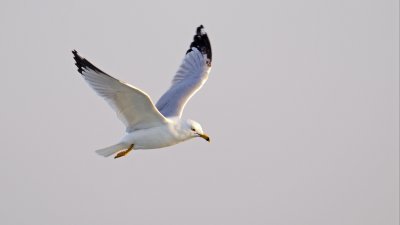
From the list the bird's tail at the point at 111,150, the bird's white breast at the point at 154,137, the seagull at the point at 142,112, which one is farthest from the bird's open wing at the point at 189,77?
the bird's tail at the point at 111,150

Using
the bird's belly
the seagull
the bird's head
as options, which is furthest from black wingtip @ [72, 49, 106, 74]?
the bird's head

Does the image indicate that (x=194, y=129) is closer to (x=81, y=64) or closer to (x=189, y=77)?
(x=81, y=64)

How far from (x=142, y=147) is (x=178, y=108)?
43.3 inches

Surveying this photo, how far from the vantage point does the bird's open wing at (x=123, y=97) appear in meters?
10.1

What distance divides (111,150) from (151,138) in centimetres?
63

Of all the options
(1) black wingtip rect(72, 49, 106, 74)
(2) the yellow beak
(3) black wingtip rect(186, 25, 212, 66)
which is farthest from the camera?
(3) black wingtip rect(186, 25, 212, 66)

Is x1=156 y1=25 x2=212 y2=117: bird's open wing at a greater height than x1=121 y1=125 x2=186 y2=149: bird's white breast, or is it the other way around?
x1=156 y1=25 x2=212 y2=117: bird's open wing

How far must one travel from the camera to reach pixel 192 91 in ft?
41.4

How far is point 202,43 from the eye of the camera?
47.3 feet

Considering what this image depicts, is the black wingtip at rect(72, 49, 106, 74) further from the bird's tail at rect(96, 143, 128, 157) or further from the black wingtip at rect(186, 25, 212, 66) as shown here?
the black wingtip at rect(186, 25, 212, 66)

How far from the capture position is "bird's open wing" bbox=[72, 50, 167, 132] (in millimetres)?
10125

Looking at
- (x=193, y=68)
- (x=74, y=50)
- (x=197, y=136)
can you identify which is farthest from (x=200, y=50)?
(x=74, y=50)

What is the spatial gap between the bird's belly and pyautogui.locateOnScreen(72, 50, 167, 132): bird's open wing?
94 mm

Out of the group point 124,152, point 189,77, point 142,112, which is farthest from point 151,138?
point 189,77
